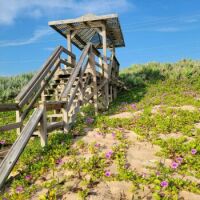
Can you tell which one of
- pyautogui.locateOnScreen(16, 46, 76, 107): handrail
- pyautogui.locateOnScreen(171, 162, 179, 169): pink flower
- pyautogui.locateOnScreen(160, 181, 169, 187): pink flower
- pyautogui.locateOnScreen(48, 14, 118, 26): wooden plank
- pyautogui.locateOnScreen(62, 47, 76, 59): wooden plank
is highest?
pyautogui.locateOnScreen(48, 14, 118, 26): wooden plank

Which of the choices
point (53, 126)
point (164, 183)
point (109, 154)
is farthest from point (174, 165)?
point (53, 126)

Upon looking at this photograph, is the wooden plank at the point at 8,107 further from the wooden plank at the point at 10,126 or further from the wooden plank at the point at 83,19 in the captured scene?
the wooden plank at the point at 83,19

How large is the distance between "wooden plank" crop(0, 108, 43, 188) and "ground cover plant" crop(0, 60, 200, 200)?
261 millimetres

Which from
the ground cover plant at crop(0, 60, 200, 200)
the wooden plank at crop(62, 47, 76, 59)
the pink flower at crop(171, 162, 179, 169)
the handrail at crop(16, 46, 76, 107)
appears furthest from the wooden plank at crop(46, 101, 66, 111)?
the wooden plank at crop(62, 47, 76, 59)

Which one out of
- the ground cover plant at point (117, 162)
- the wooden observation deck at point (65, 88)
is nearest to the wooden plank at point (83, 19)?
the wooden observation deck at point (65, 88)

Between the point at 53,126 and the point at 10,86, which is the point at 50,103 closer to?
the point at 53,126

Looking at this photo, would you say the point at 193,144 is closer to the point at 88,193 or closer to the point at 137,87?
the point at 88,193

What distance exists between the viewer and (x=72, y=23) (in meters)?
14.4

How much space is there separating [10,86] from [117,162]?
13792 mm

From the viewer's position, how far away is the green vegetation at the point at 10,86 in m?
Answer: 16.7

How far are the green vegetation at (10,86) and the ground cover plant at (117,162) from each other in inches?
356

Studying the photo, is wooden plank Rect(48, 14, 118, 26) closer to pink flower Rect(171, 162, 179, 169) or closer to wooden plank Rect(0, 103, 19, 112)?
wooden plank Rect(0, 103, 19, 112)

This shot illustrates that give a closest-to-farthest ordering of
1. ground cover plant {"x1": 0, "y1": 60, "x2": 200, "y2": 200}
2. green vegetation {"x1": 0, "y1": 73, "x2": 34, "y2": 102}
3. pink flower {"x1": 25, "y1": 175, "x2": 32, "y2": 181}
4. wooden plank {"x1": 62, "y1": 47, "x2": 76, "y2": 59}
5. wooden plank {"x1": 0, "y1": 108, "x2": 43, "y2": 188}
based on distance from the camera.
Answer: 1. ground cover plant {"x1": 0, "y1": 60, "x2": 200, "y2": 200}
2. wooden plank {"x1": 0, "y1": 108, "x2": 43, "y2": 188}
3. pink flower {"x1": 25, "y1": 175, "x2": 32, "y2": 181}
4. wooden plank {"x1": 62, "y1": 47, "x2": 76, "y2": 59}
5. green vegetation {"x1": 0, "y1": 73, "x2": 34, "y2": 102}

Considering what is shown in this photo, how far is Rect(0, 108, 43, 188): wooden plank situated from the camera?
17.6 feet
